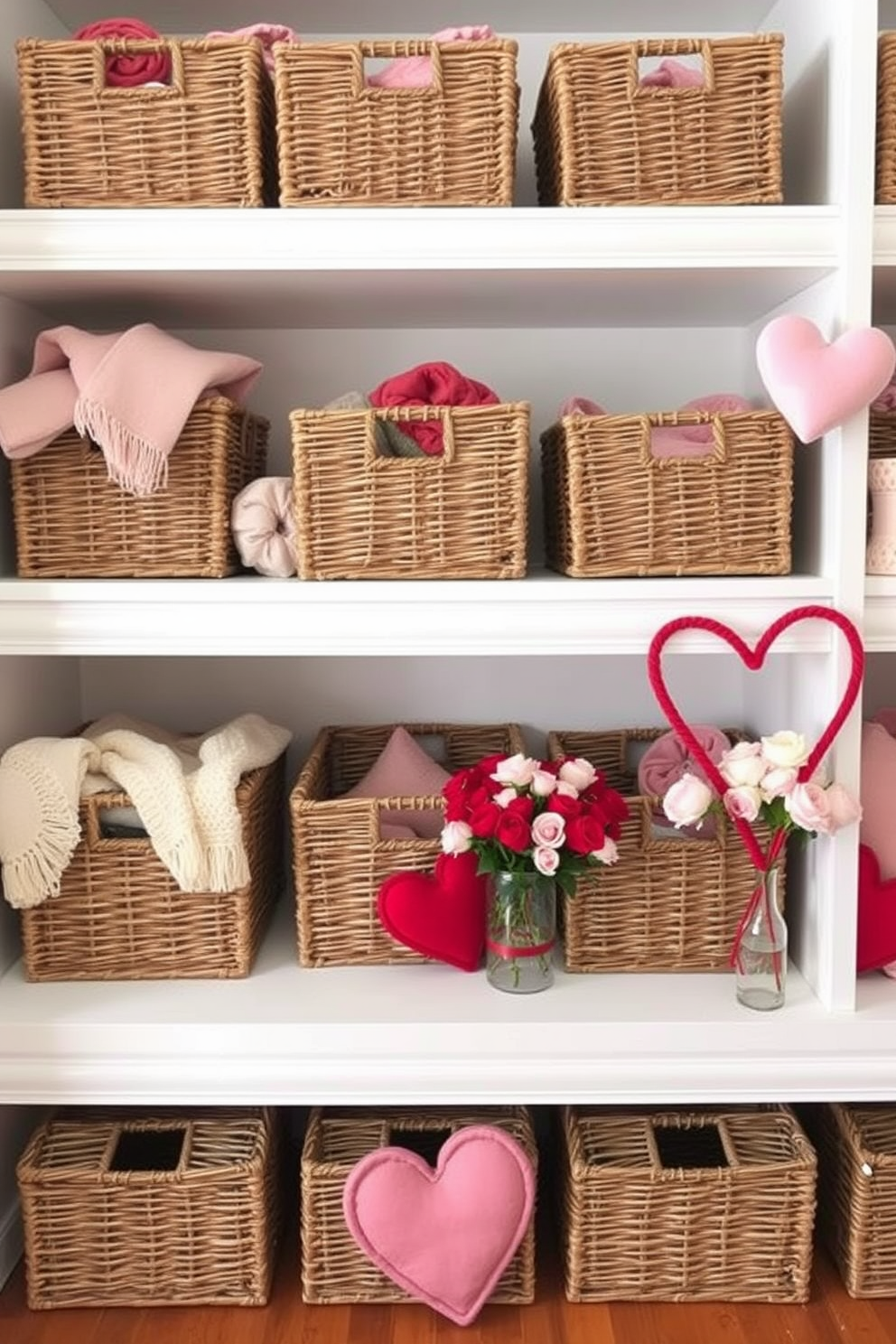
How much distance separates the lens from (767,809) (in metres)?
1.65

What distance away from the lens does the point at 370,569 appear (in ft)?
5.37

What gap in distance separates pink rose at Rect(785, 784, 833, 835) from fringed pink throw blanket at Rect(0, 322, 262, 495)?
866mm

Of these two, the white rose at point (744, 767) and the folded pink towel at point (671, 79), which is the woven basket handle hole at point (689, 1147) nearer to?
the white rose at point (744, 767)

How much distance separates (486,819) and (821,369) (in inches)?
26.6

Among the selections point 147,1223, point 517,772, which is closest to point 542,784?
point 517,772

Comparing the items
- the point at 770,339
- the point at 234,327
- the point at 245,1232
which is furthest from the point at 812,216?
the point at 245,1232

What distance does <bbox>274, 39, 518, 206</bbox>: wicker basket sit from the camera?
61.4 inches

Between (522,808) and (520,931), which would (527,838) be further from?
(520,931)

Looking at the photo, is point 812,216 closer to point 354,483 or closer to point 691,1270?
point 354,483

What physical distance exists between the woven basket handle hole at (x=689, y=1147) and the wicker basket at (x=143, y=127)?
135 cm

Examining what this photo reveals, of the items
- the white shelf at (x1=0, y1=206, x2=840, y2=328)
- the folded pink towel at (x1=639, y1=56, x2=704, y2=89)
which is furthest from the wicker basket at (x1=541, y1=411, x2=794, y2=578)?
the folded pink towel at (x1=639, y1=56, x2=704, y2=89)

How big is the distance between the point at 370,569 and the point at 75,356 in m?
0.45

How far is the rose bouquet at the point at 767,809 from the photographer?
1.59 metres

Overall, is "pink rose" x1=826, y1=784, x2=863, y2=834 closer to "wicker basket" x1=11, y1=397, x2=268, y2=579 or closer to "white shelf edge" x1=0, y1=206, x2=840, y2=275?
"white shelf edge" x1=0, y1=206, x2=840, y2=275
